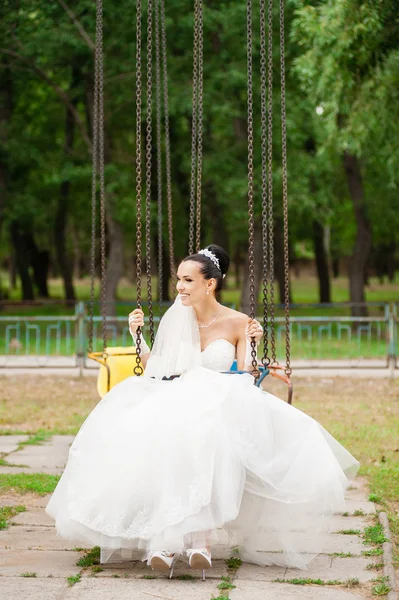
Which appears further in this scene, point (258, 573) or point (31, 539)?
point (31, 539)

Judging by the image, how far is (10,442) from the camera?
9.90 m

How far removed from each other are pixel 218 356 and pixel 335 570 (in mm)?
1288

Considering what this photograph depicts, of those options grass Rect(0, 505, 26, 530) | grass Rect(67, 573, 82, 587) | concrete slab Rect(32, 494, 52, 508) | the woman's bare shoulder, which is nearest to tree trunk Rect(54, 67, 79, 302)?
concrete slab Rect(32, 494, 52, 508)

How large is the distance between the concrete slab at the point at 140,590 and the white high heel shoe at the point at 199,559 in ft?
0.23

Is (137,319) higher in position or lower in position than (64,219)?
lower

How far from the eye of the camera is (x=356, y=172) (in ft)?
87.0

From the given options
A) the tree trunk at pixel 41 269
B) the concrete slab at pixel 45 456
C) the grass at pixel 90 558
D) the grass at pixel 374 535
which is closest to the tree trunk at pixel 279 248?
the tree trunk at pixel 41 269

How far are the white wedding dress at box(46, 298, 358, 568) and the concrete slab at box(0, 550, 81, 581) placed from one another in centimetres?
18

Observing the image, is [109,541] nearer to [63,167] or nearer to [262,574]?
[262,574]

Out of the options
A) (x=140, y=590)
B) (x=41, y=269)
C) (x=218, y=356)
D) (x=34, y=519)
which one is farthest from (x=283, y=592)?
(x=41, y=269)

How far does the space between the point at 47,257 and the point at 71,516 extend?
3728 cm

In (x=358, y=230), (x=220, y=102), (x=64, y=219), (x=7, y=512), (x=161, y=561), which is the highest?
(x=220, y=102)

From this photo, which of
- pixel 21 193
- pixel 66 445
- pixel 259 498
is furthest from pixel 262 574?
pixel 21 193

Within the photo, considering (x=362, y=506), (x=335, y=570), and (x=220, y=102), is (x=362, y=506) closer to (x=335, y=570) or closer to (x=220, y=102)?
(x=335, y=570)
